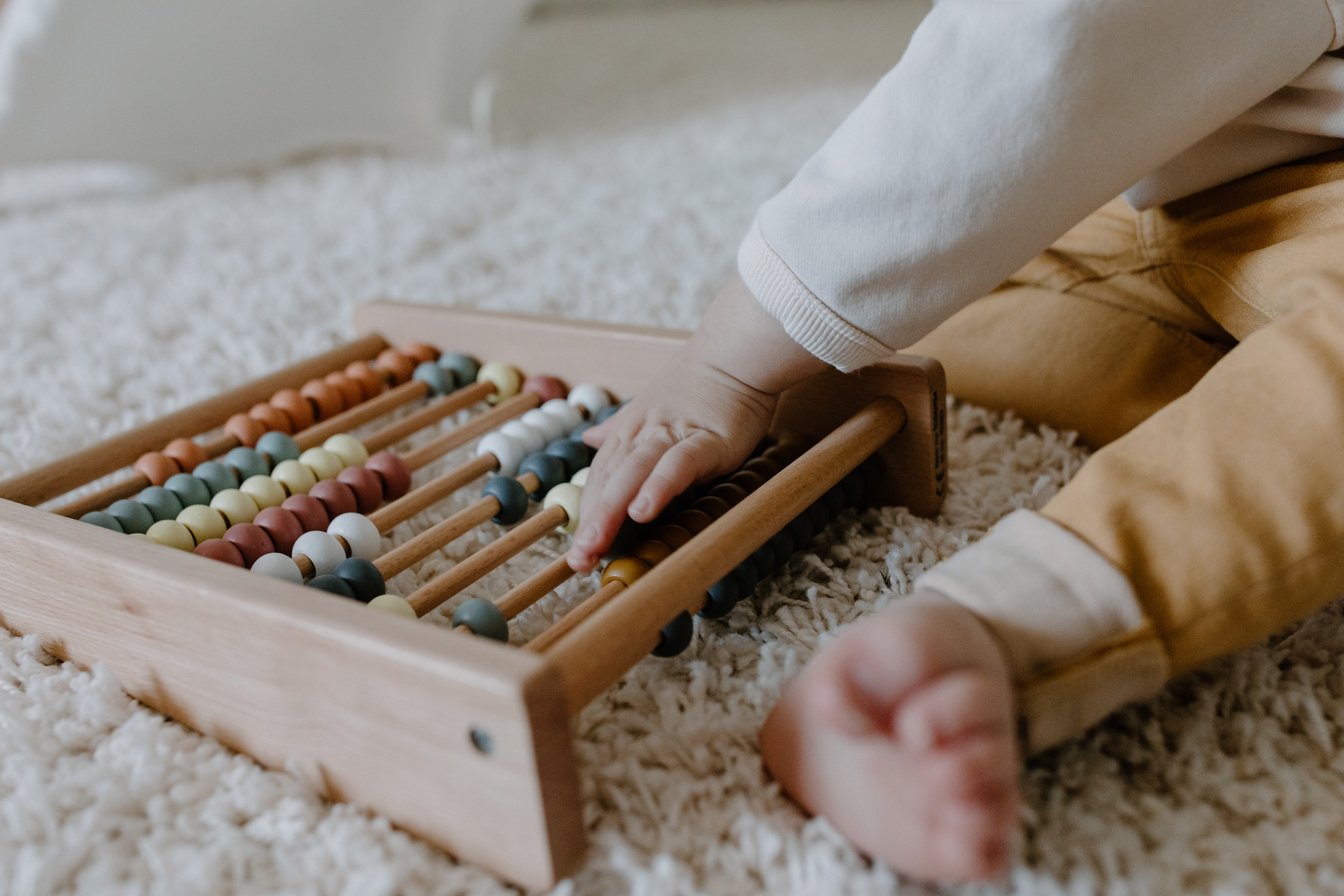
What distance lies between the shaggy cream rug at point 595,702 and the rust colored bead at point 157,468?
0.40 ft

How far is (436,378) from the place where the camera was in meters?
0.78

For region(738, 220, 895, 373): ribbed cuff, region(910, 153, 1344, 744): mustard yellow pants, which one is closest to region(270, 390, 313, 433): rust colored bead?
region(738, 220, 895, 373): ribbed cuff

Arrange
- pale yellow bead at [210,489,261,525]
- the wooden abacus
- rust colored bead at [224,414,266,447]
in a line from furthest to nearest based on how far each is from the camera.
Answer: rust colored bead at [224,414,266,447]
pale yellow bead at [210,489,261,525]
the wooden abacus

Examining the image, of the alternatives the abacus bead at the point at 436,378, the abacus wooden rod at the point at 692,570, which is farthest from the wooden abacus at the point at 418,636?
the abacus bead at the point at 436,378

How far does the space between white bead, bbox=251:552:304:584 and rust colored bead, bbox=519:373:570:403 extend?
0.81 feet

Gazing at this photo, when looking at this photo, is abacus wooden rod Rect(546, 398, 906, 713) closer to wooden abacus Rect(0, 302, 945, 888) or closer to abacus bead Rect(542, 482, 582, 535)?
wooden abacus Rect(0, 302, 945, 888)

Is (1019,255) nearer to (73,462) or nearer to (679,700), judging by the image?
(679,700)

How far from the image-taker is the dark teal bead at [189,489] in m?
0.63

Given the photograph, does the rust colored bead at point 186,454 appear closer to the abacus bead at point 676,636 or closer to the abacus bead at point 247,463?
the abacus bead at point 247,463

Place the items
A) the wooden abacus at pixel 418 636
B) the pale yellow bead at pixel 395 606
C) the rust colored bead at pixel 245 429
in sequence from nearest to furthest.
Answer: the wooden abacus at pixel 418 636 → the pale yellow bead at pixel 395 606 → the rust colored bead at pixel 245 429

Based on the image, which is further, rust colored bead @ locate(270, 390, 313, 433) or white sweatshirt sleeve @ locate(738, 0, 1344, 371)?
rust colored bead @ locate(270, 390, 313, 433)

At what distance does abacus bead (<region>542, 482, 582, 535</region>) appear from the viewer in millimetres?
617

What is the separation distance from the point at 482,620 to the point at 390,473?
194 millimetres

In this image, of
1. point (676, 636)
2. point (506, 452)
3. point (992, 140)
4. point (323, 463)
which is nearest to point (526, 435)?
point (506, 452)
